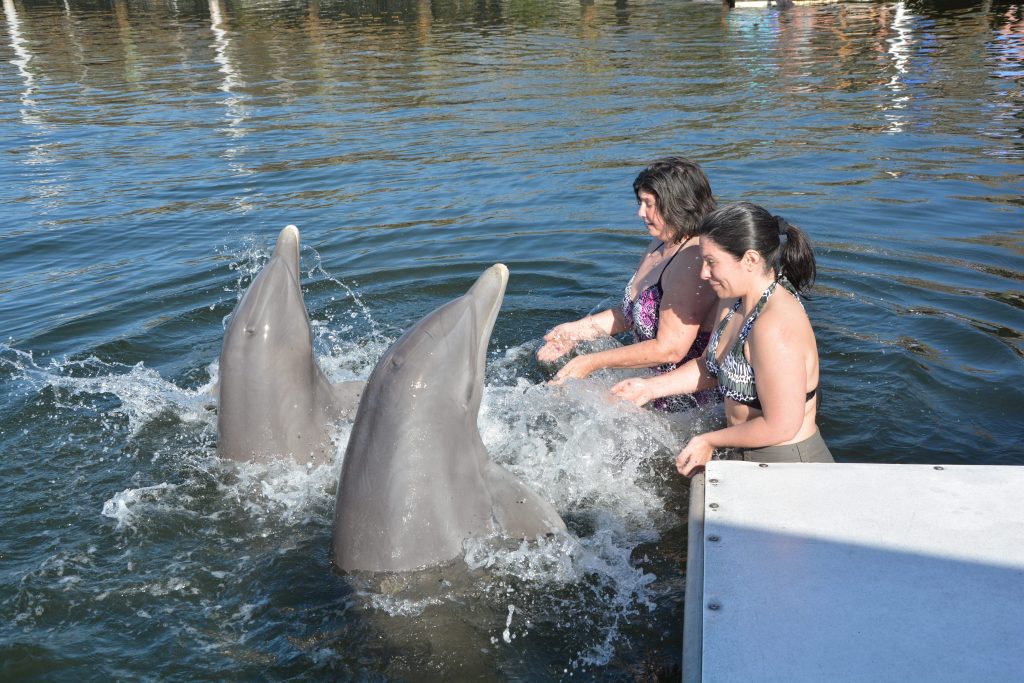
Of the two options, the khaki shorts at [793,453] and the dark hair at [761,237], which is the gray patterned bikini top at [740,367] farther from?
the khaki shorts at [793,453]

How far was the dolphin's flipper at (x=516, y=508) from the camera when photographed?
4523mm

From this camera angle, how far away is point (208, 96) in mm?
20641

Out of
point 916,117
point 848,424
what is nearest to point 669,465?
point 848,424

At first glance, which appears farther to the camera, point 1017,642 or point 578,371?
point 578,371

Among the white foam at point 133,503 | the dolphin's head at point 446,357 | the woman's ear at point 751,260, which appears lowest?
the white foam at point 133,503

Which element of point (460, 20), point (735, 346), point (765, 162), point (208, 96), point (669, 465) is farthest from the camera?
point (460, 20)

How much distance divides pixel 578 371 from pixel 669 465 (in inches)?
31.9

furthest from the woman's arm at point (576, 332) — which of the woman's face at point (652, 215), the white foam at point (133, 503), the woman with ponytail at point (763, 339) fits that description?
the white foam at point (133, 503)

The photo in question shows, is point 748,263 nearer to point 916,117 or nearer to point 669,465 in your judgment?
point 669,465

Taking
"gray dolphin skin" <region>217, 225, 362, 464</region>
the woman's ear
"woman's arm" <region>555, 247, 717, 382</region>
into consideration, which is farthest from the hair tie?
"gray dolphin skin" <region>217, 225, 362, 464</region>

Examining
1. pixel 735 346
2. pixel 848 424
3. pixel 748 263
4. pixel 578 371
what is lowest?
pixel 848 424

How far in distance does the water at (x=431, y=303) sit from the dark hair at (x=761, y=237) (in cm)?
149

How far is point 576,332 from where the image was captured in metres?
6.79

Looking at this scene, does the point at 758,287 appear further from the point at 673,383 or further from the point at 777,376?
the point at 673,383
